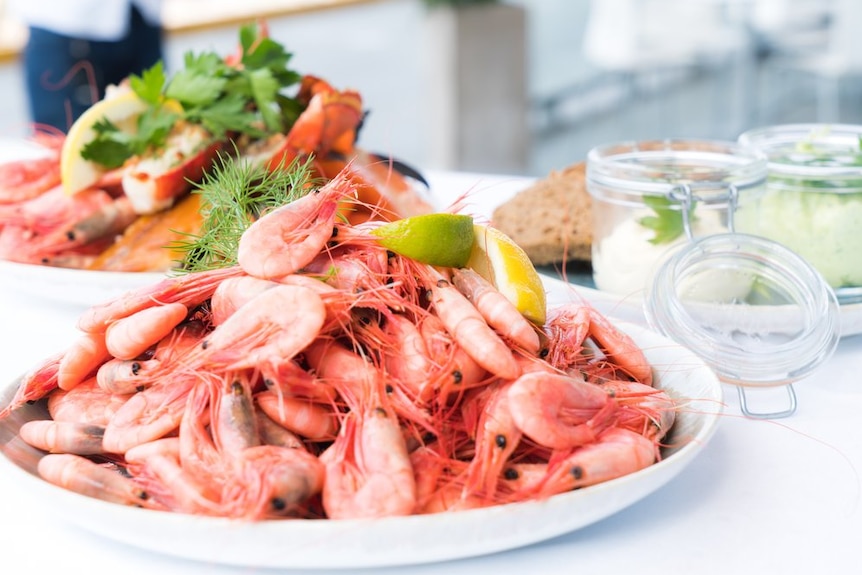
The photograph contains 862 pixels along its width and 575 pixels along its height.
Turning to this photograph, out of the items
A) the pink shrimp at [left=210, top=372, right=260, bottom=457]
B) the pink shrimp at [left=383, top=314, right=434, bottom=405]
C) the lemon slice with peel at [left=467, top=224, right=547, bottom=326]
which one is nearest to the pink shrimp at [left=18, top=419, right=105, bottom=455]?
the pink shrimp at [left=210, top=372, right=260, bottom=457]

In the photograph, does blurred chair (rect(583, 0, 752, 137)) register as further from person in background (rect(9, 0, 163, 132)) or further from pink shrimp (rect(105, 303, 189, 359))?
pink shrimp (rect(105, 303, 189, 359))

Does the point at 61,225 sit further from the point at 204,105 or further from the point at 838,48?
the point at 838,48

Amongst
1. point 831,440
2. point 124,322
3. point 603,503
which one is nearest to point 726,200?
point 831,440

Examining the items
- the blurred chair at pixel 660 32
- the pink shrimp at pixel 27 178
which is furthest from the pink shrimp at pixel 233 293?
the blurred chair at pixel 660 32

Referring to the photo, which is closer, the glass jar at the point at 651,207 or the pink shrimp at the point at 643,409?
the pink shrimp at the point at 643,409

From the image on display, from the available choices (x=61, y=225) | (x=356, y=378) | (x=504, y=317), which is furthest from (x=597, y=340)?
(x=61, y=225)

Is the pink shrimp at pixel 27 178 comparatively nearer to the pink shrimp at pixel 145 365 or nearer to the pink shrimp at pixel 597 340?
the pink shrimp at pixel 145 365

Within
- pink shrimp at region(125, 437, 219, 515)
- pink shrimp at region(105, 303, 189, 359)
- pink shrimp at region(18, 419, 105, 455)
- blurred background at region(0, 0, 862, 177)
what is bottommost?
blurred background at region(0, 0, 862, 177)

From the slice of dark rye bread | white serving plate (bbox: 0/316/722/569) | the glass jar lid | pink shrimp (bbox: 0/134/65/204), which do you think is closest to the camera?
white serving plate (bbox: 0/316/722/569)
